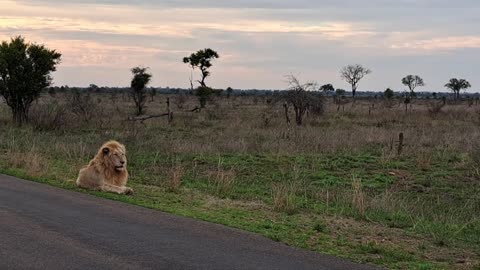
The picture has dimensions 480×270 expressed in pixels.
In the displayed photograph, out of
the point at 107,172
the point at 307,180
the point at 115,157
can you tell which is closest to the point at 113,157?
the point at 115,157

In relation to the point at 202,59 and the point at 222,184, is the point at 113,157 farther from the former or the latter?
the point at 202,59

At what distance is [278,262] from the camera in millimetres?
7004

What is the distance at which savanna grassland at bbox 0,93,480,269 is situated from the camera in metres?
8.90

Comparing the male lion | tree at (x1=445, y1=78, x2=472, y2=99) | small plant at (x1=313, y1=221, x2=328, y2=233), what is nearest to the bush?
the male lion

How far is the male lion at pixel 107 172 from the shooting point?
11.9 meters

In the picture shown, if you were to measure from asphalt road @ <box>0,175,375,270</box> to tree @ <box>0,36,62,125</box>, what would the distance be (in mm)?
22589

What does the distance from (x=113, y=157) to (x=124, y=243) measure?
4584 millimetres

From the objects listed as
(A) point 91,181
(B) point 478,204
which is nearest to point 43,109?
(A) point 91,181

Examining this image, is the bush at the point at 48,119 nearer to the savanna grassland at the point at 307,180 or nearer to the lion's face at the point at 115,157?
the savanna grassland at the point at 307,180

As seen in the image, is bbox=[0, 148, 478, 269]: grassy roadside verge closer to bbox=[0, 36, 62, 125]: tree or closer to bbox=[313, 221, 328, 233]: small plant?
bbox=[313, 221, 328, 233]: small plant

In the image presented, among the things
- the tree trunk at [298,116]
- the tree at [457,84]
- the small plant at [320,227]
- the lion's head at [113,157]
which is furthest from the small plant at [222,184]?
the tree at [457,84]

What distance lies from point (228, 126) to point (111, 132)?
7.44 meters

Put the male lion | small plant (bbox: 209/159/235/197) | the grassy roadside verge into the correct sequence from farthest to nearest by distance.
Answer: small plant (bbox: 209/159/235/197)
the male lion
the grassy roadside verge

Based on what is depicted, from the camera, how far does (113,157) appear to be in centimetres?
1198
